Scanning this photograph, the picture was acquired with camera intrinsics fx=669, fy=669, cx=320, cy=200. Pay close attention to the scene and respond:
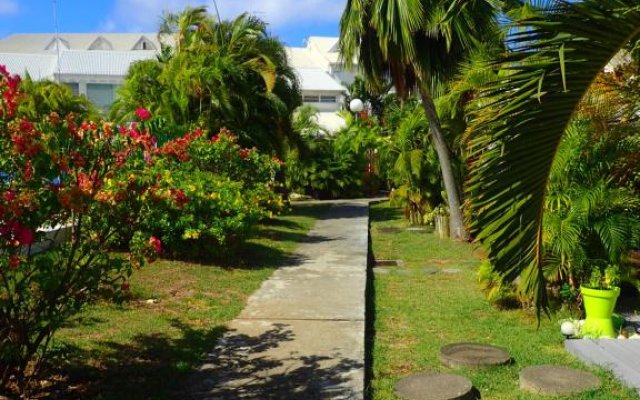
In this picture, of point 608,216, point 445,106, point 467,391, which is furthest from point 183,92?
point 467,391

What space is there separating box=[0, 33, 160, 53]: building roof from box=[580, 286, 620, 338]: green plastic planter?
43119 mm

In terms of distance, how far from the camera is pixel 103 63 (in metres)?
34.5

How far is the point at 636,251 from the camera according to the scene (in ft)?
23.1

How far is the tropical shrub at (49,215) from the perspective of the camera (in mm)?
4027

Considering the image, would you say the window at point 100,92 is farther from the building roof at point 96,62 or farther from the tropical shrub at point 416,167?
the tropical shrub at point 416,167

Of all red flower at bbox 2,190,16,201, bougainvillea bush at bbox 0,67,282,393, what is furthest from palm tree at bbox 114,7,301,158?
red flower at bbox 2,190,16,201

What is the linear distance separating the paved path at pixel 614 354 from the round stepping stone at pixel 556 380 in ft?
0.89

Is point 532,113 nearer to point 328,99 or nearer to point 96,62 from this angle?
point 96,62

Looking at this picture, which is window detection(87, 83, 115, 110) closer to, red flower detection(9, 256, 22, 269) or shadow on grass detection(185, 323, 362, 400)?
shadow on grass detection(185, 323, 362, 400)

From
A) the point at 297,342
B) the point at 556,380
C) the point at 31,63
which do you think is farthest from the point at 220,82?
the point at 31,63

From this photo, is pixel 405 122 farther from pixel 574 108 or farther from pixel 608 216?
pixel 574 108

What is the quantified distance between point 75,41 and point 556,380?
50.2 m

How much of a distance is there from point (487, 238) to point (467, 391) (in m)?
1.77

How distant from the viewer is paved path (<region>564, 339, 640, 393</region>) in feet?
17.1
